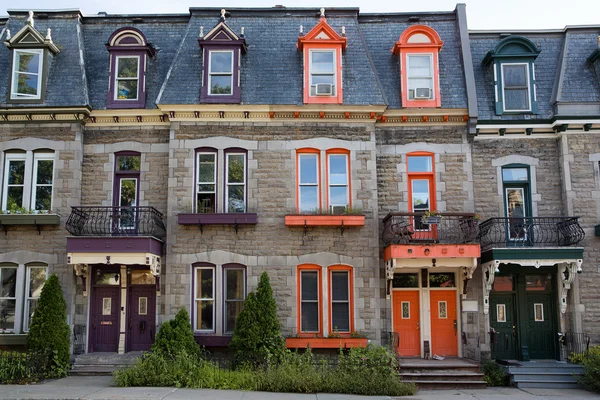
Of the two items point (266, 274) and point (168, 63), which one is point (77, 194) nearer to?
point (168, 63)

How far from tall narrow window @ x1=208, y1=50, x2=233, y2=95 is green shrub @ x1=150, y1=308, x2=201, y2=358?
265 inches

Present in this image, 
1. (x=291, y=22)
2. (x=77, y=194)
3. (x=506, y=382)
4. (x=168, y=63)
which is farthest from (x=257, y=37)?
(x=506, y=382)

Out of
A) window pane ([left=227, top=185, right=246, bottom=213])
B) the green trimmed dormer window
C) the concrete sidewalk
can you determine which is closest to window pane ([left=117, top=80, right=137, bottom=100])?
window pane ([left=227, top=185, right=246, bottom=213])

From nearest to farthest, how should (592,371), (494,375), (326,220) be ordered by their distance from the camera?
(592,371), (494,375), (326,220)

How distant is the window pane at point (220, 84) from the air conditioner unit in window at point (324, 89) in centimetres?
267

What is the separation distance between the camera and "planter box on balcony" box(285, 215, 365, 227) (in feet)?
57.0

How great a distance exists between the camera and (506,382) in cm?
1677

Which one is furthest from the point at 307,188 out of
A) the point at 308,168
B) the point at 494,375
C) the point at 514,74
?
the point at 514,74

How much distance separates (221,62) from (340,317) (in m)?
8.59

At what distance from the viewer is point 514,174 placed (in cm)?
1870

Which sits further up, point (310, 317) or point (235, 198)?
point (235, 198)

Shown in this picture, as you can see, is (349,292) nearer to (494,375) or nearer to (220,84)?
(494,375)

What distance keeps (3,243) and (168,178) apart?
5.24 metres

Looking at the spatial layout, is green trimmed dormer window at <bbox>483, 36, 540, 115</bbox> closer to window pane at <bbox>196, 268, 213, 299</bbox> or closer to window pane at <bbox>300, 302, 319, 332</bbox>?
window pane at <bbox>300, 302, 319, 332</bbox>
